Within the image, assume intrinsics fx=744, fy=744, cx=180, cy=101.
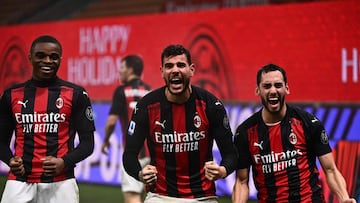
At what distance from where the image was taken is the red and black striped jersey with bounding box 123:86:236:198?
15.7 feet

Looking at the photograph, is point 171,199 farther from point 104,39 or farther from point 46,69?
point 104,39

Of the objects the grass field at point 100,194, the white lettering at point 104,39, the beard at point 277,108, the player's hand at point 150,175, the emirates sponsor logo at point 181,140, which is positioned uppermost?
the white lettering at point 104,39

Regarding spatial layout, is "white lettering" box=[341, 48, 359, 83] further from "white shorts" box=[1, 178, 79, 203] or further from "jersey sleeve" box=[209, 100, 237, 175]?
"white shorts" box=[1, 178, 79, 203]

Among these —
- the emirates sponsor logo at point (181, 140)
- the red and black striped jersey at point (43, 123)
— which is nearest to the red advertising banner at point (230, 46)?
the emirates sponsor logo at point (181, 140)

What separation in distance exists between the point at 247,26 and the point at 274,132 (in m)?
3.75

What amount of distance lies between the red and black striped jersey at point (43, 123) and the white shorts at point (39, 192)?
4 cm

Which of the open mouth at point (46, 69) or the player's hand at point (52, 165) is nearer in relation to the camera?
the player's hand at point (52, 165)

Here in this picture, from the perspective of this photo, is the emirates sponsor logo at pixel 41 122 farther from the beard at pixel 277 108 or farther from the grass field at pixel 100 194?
the grass field at pixel 100 194

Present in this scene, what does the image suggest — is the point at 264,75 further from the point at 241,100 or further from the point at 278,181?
the point at 241,100

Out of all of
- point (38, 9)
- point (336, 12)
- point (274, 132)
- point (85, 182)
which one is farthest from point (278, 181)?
point (38, 9)

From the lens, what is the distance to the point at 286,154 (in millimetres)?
4996

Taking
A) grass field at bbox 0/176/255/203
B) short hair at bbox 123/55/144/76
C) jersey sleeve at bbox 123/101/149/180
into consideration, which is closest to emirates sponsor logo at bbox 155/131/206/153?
jersey sleeve at bbox 123/101/149/180

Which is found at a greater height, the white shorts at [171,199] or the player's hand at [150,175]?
the player's hand at [150,175]

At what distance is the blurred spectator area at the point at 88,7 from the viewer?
1178 centimetres
